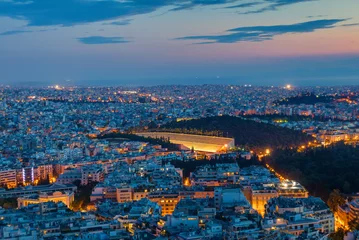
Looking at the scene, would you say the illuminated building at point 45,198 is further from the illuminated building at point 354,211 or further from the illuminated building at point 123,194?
the illuminated building at point 354,211

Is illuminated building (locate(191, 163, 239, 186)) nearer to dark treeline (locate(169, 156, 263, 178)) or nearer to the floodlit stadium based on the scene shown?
dark treeline (locate(169, 156, 263, 178))

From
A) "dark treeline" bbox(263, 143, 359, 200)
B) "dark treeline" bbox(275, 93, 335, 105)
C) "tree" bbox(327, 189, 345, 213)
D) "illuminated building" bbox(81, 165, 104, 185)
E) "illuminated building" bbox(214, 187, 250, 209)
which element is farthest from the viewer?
"dark treeline" bbox(275, 93, 335, 105)

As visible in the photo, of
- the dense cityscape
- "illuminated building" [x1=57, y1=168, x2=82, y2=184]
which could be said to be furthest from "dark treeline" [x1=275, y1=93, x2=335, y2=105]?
"illuminated building" [x1=57, y1=168, x2=82, y2=184]

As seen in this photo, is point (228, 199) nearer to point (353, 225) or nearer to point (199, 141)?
point (353, 225)

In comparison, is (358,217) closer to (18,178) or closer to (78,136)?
(18,178)

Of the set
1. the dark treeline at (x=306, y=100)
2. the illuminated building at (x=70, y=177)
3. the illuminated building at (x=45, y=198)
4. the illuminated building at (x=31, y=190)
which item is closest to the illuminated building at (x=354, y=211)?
the illuminated building at (x=45, y=198)

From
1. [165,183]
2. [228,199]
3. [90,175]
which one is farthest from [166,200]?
[90,175]
